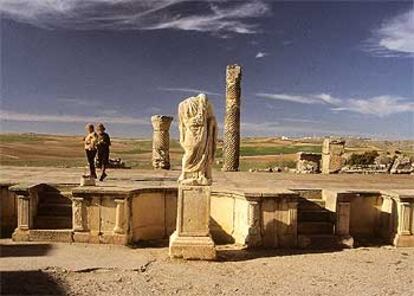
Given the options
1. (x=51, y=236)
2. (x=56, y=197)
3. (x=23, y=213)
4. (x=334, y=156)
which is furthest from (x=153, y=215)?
(x=334, y=156)

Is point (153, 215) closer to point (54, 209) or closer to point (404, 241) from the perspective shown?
point (54, 209)

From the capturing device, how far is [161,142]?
18.3 m

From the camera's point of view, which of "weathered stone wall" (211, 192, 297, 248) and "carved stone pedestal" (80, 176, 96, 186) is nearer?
"weathered stone wall" (211, 192, 297, 248)

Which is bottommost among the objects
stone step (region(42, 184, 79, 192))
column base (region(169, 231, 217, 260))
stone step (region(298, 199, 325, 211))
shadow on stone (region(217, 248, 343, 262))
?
shadow on stone (region(217, 248, 343, 262))

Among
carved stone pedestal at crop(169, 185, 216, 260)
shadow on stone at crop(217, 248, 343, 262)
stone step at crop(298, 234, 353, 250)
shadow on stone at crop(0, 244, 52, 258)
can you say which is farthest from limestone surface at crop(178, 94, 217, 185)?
shadow on stone at crop(0, 244, 52, 258)

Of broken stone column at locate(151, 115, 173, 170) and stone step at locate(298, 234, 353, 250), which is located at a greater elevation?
broken stone column at locate(151, 115, 173, 170)

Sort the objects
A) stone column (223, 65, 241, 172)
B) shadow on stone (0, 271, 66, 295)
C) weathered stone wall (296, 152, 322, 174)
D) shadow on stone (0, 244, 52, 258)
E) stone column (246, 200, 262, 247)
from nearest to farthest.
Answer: shadow on stone (0, 271, 66, 295)
shadow on stone (0, 244, 52, 258)
stone column (246, 200, 262, 247)
stone column (223, 65, 241, 172)
weathered stone wall (296, 152, 322, 174)

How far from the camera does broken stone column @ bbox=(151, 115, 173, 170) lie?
18.2m

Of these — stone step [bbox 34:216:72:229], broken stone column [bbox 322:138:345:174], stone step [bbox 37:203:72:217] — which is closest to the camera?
stone step [bbox 34:216:72:229]

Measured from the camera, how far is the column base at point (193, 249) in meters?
7.47

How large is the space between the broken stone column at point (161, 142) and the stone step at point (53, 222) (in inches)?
360

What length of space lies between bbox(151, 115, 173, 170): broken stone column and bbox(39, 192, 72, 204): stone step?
28.1ft

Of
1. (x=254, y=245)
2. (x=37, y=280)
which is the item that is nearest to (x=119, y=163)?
(x=254, y=245)

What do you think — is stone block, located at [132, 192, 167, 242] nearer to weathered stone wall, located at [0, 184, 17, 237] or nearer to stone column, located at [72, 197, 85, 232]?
stone column, located at [72, 197, 85, 232]
